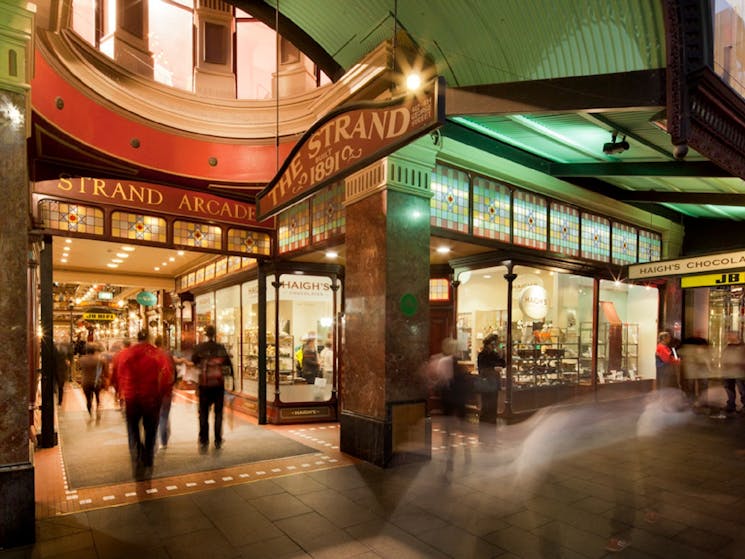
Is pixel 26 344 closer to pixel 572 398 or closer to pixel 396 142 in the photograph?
pixel 396 142

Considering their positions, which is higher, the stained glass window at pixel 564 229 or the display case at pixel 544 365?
the stained glass window at pixel 564 229

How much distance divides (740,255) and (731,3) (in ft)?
16.0

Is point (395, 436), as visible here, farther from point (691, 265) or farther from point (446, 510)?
point (691, 265)

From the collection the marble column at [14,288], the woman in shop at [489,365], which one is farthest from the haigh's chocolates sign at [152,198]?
the woman in shop at [489,365]

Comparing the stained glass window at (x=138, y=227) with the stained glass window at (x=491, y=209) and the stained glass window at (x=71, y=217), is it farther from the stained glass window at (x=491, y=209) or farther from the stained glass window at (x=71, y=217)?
the stained glass window at (x=491, y=209)

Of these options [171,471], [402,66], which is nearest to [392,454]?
[171,471]

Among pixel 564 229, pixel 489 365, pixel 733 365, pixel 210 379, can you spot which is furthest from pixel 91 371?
pixel 733 365

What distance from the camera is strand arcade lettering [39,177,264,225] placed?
306 inches

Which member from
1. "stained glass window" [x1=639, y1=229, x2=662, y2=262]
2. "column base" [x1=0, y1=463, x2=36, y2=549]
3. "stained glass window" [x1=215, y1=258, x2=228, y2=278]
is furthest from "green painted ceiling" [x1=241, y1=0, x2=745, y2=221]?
"stained glass window" [x1=215, y1=258, x2=228, y2=278]

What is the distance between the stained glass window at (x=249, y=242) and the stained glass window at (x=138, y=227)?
131 cm

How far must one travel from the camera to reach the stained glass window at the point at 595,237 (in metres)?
10.9

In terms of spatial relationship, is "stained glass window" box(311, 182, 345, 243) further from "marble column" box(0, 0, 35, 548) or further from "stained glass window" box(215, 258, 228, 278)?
"marble column" box(0, 0, 35, 548)

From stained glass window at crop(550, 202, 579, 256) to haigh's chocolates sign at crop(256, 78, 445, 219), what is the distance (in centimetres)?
688

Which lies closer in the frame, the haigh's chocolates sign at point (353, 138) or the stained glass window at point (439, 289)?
the haigh's chocolates sign at point (353, 138)
